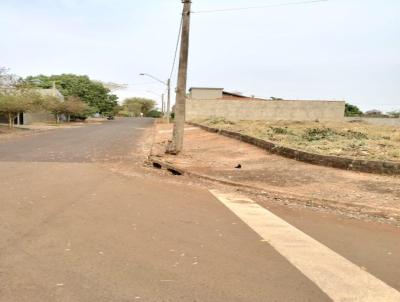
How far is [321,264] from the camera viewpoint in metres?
5.23

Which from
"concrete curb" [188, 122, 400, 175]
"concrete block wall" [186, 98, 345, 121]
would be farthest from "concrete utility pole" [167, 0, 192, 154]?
"concrete block wall" [186, 98, 345, 121]

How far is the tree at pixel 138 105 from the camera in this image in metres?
167

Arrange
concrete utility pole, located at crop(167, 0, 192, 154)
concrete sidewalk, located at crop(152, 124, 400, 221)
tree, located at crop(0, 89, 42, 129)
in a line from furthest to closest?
tree, located at crop(0, 89, 42, 129)
concrete utility pole, located at crop(167, 0, 192, 154)
concrete sidewalk, located at crop(152, 124, 400, 221)

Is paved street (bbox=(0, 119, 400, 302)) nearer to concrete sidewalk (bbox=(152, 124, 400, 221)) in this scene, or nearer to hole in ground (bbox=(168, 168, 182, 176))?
concrete sidewalk (bbox=(152, 124, 400, 221))

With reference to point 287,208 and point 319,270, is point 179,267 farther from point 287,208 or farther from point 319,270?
point 287,208

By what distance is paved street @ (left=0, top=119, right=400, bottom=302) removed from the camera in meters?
4.32

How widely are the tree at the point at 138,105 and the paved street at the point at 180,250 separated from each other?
519ft

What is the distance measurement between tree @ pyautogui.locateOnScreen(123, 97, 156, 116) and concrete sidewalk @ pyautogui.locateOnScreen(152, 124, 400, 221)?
497ft

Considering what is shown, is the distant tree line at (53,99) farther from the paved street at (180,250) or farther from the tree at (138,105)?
the tree at (138,105)

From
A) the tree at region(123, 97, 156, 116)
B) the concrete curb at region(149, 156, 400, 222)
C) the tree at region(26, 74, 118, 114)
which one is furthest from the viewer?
the tree at region(123, 97, 156, 116)

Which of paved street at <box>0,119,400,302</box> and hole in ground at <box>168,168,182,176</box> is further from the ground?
paved street at <box>0,119,400,302</box>

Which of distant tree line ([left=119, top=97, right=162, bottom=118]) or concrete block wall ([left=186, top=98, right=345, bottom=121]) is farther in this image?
distant tree line ([left=119, top=97, right=162, bottom=118])

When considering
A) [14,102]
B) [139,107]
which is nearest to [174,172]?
[14,102]

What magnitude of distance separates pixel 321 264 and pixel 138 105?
166 m
